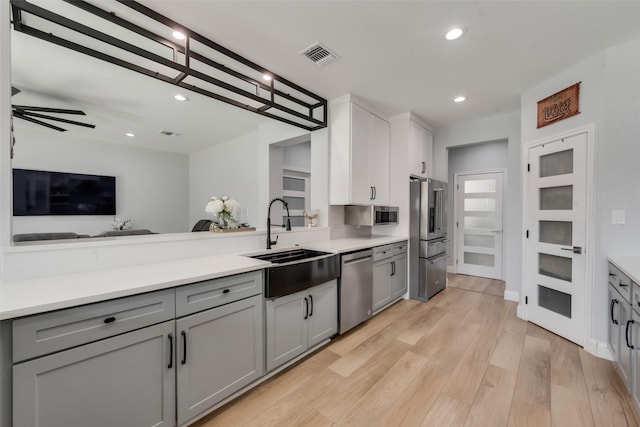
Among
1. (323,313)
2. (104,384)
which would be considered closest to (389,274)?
(323,313)

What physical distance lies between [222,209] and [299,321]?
3.98ft

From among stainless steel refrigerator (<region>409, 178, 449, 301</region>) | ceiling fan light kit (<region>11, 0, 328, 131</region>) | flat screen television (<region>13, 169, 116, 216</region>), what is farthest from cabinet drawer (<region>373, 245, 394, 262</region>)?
flat screen television (<region>13, 169, 116, 216</region>)

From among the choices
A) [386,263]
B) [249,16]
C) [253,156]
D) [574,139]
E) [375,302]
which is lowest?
[375,302]

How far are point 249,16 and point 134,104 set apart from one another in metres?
2.63

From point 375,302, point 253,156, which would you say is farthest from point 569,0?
point 253,156

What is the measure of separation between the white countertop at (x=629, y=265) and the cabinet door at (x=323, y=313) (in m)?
2.07

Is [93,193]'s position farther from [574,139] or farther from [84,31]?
[574,139]

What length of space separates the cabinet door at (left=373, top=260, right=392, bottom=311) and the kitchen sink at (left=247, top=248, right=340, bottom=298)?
2.55 ft

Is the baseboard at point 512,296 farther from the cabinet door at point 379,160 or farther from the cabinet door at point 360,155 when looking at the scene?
the cabinet door at point 360,155

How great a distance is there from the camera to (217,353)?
1579 millimetres

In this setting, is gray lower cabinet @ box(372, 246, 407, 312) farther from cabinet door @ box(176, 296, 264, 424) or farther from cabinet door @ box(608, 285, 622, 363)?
cabinet door @ box(608, 285, 622, 363)

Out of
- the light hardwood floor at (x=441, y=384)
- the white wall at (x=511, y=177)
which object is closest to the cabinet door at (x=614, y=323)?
the light hardwood floor at (x=441, y=384)

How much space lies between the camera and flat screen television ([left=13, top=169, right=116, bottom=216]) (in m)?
4.34

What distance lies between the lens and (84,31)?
1.54 meters
